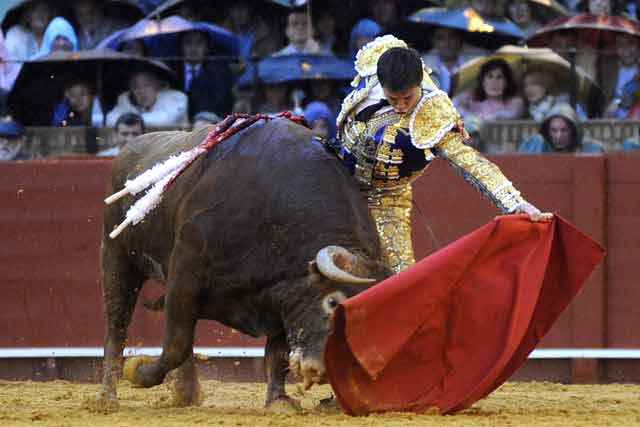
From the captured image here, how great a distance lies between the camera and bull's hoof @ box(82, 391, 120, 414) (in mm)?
6446

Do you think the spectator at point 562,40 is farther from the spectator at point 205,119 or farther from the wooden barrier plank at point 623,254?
the spectator at point 205,119

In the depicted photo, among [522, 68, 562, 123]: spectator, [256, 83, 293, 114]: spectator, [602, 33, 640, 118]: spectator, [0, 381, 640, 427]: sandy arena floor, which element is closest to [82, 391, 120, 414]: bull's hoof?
[0, 381, 640, 427]: sandy arena floor

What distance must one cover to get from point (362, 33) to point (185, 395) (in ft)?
12.5

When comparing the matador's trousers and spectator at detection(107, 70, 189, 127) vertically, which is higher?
spectator at detection(107, 70, 189, 127)

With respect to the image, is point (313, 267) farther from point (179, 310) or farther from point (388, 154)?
point (179, 310)

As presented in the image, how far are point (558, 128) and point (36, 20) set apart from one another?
363cm

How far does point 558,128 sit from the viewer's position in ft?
29.5

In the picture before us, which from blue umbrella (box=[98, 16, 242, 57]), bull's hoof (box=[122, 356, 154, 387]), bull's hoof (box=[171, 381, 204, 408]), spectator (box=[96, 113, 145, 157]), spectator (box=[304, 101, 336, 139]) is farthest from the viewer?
blue umbrella (box=[98, 16, 242, 57])

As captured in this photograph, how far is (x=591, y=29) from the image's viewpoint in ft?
31.5

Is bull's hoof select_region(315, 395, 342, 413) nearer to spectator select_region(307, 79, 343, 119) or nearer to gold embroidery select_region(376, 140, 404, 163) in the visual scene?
gold embroidery select_region(376, 140, 404, 163)

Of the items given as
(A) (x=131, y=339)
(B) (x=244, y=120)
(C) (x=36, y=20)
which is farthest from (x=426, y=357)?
(C) (x=36, y=20)

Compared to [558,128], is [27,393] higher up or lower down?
lower down

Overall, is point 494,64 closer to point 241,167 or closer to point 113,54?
point 113,54

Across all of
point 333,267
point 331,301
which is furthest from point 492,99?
point 333,267
